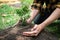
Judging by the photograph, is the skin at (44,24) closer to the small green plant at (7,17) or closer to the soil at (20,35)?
the soil at (20,35)

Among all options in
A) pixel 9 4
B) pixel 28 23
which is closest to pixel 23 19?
pixel 28 23

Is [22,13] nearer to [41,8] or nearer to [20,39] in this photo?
[41,8]

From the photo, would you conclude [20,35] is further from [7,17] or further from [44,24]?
[7,17]

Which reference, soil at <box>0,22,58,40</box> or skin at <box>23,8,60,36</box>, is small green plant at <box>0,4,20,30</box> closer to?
soil at <box>0,22,58,40</box>

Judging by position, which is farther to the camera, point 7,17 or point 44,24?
point 7,17

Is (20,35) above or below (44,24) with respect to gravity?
below

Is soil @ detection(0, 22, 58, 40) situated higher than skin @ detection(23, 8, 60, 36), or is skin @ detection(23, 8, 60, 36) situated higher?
skin @ detection(23, 8, 60, 36)

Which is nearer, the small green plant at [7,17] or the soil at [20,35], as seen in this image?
the soil at [20,35]

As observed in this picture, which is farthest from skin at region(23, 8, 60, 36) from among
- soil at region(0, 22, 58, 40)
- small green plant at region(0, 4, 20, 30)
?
small green plant at region(0, 4, 20, 30)

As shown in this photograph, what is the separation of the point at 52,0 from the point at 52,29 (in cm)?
42

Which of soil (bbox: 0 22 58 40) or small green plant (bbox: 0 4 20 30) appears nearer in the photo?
soil (bbox: 0 22 58 40)

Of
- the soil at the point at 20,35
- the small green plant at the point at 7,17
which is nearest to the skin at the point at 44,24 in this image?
the soil at the point at 20,35

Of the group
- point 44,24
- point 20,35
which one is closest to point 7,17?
point 20,35

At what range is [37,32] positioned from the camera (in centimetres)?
164
